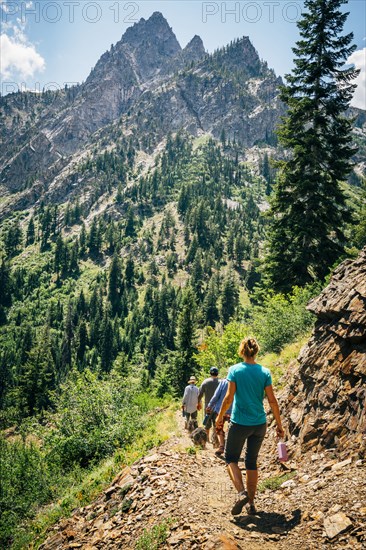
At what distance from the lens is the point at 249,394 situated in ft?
18.1

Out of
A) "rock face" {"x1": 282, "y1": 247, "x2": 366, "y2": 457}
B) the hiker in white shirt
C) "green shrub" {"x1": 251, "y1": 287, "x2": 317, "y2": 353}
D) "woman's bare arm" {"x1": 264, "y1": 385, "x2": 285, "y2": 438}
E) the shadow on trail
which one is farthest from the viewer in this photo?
"green shrub" {"x1": 251, "y1": 287, "x2": 317, "y2": 353}

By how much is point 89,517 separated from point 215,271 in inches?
5860

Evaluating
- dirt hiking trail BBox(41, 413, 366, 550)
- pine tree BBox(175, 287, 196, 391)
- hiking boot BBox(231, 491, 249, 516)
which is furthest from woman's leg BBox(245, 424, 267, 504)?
pine tree BBox(175, 287, 196, 391)

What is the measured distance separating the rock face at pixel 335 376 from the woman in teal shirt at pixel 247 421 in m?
1.56

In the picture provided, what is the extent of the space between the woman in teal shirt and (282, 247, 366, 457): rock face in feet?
5.10

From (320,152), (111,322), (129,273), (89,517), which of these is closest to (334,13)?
(320,152)

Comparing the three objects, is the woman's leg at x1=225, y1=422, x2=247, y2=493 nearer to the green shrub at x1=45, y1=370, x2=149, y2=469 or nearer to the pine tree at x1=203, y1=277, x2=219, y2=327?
the green shrub at x1=45, y1=370, x2=149, y2=469

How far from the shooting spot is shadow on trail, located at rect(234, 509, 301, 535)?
15.9 ft

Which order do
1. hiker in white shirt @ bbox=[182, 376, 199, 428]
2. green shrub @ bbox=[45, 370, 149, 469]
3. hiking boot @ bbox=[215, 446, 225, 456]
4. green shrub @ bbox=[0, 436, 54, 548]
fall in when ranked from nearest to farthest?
hiking boot @ bbox=[215, 446, 225, 456]
green shrub @ bbox=[0, 436, 54, 548]
hiker in white shirt @ bbox=[182, 376, 199, 428]
green shrub @ bbox=[45, 370, 149, 469]

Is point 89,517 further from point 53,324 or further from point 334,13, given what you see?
point 53,324

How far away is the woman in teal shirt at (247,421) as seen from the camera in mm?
5449

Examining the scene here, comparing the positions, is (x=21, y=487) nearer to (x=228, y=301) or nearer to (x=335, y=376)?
(x=335, y=376)

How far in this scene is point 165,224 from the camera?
644 feet

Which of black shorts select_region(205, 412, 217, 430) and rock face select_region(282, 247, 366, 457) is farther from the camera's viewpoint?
black shorts select_region(205, 412, 217, 430)
